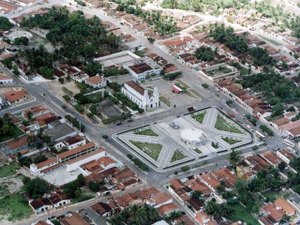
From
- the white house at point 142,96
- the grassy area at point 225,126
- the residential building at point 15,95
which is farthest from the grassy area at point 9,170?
the grassy area at point 225,126

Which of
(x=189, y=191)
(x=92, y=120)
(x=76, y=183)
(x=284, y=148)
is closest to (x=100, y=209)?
(x=76, y=183)

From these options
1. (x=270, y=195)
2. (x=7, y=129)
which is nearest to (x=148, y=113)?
(x=7, y=129)

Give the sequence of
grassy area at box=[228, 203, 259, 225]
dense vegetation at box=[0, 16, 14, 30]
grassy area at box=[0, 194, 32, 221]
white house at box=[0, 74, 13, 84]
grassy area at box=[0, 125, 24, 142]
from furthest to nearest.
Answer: dense vegetation at box=[0, 16, 14, 30] → white house at box=[0, 74, 13, 84] → grassy area at box=[0, 125, 24, 142] → grassy area at box=[228, 203, 259, 225] → grassy area at box=[0, 194, 32, 221]

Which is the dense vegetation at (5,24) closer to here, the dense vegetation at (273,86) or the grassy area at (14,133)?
the grassy area at (14,133)

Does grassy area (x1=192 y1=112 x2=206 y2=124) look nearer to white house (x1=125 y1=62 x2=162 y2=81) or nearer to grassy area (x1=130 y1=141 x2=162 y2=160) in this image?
grassy area (x1=130 y1=141 x2=162 y2=160)

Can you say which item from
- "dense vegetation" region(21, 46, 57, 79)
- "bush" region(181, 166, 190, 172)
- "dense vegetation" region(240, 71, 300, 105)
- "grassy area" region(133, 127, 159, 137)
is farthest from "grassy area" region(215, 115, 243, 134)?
"dense vegetation" region(21, 46, 57, 79)

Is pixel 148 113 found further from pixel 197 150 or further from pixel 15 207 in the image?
pixel 15 207

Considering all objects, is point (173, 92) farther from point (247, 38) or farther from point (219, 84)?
point (247, 38)
